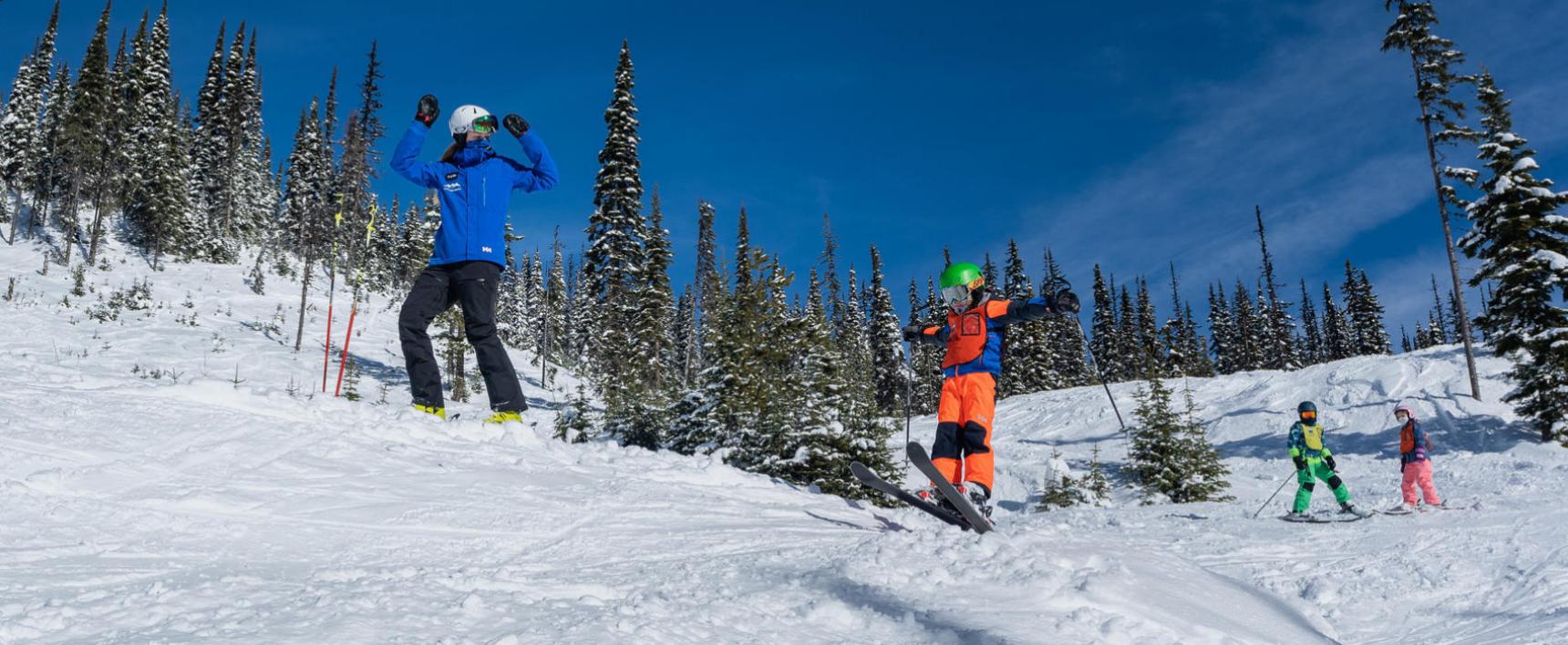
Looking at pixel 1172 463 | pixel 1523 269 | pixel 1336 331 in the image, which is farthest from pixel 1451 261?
pixel 1336 331

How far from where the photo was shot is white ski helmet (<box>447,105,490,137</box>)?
6.66 m

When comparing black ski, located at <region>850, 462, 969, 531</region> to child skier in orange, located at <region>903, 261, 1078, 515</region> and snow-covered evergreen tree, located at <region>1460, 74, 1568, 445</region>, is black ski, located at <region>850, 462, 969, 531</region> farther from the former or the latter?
snow-covered evergreen tree, located at <region>1460, 74, 1568, 445</region>

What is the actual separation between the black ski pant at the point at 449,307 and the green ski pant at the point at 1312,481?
31.2 feet

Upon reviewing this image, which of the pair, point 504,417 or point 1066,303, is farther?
point 504,417

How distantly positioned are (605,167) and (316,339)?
1359cm

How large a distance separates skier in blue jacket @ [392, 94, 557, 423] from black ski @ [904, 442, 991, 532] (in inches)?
134

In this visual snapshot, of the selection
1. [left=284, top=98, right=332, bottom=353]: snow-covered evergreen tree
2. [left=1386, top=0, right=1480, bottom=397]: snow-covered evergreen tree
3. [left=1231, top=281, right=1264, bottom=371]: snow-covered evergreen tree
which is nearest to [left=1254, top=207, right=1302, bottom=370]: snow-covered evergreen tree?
→ [left=1231, top=281, right=1264, bottom=371]: snow-covered evergreen tree

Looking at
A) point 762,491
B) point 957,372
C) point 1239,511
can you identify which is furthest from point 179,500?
point 1239,511

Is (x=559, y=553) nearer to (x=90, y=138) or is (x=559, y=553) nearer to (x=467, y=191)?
(x=467, y=191)

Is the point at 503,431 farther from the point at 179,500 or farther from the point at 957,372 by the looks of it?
the point at 957,372

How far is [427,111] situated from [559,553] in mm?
4479

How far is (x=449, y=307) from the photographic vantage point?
21.4ft

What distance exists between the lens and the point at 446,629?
234cm

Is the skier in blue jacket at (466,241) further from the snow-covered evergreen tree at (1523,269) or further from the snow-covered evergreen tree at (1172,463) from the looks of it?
the snow-covered evergreen tree at (1523,269)
